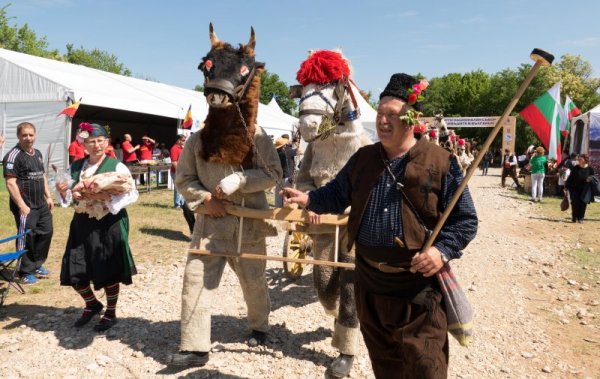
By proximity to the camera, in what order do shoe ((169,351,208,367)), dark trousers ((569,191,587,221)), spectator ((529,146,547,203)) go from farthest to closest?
spectator ((529,146,547,203)), dark trousers ((569,191,587,221)), shoe ((169,351,208,367))

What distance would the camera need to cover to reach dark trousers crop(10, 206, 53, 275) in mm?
5156

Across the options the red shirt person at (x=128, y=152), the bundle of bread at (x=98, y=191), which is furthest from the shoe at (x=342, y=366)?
the red shirt person at (x=128, y=152)

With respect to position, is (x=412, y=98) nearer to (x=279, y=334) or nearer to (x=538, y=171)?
(x=279, y=334)

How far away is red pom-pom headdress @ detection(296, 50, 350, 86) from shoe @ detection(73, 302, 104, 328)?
268 centimetres

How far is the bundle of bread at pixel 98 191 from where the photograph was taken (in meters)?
3.69

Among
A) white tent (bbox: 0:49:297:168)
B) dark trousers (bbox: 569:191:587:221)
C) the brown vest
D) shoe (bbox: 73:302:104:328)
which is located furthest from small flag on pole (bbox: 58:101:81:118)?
dark trousers (bbox: 569:191:587:221)

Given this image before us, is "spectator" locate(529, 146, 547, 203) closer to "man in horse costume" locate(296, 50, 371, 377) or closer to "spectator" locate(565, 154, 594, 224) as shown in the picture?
"spectator" locate(565, 154, 594, 224)

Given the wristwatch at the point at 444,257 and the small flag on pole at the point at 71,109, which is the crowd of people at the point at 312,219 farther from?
the small flag on pole at the point at 71,109

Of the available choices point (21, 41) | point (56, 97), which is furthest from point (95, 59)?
point (56, 97)

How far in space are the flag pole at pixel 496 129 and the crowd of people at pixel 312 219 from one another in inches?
4.1

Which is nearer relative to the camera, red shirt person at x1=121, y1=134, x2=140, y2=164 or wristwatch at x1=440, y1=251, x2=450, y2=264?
wristwatch at x1=440, y1=251, x2=450, y2=264

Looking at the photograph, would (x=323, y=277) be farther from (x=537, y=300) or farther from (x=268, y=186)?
(x=537, y=300)

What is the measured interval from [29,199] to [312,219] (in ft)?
12.5

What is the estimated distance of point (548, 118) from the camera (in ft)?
51.5
